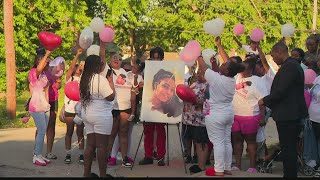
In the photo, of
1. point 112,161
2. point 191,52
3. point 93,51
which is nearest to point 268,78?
point 191,52

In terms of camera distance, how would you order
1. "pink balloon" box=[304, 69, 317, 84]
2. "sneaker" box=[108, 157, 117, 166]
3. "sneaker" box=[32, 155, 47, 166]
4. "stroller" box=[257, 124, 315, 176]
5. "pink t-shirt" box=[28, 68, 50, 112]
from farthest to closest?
"sneaker" box=[108, 157, 117, 166] < "sneaker" box=[32, 155, 47, 166] < "pink t-shirt" box=[28, 68, 50, 112] < "stroller" box=[257, 124, 315, 176] < "pink balloon" box=[304, 69, 317, 84]

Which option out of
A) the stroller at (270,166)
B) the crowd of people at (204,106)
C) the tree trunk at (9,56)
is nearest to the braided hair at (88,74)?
the crowd of people at (204,106)

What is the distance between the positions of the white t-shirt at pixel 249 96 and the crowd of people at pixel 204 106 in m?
0.02

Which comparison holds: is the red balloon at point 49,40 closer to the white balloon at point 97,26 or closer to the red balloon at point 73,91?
the white balloon at point 97,26

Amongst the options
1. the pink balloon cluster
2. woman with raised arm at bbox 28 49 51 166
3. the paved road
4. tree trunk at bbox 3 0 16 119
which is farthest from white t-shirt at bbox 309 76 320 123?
tree trunk at bbox 3 0 16 119

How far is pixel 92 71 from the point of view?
7684 millimetres

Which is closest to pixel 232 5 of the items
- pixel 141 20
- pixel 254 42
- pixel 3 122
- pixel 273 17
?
pixel 273 17

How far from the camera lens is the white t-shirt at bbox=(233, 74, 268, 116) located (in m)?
8.70

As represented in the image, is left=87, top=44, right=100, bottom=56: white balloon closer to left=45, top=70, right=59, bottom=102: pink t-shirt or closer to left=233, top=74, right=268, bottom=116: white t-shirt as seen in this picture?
left=45, top=70, right=59, bottom=102: pink t-shirt

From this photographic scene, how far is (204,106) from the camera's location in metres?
8.81

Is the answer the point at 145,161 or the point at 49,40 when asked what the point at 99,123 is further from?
the point at 145,161

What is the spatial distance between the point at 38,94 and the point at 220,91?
335 cm

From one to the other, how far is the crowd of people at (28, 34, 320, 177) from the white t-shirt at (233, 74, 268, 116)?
2 cm

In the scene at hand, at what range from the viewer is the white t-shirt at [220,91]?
789cm
